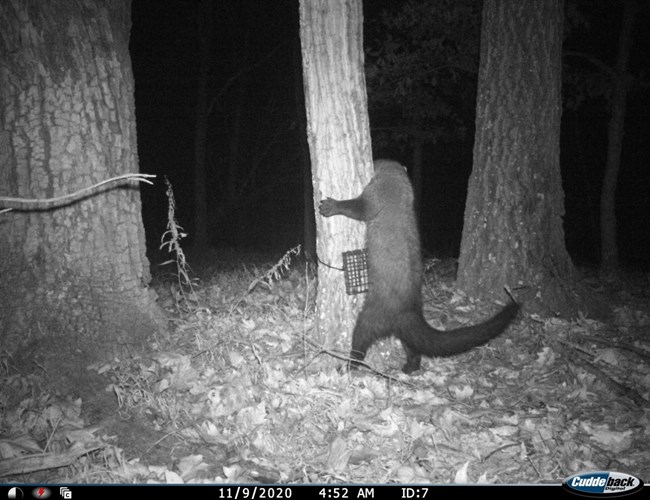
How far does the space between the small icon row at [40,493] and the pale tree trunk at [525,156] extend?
4717 millimetres

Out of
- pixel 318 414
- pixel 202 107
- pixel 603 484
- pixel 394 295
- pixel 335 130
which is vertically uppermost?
pixel 202 107

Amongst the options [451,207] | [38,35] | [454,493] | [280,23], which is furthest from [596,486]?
[451,207]

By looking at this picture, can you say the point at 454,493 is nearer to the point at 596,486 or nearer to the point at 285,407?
the point at 596,486

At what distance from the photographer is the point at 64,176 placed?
384 centimetres

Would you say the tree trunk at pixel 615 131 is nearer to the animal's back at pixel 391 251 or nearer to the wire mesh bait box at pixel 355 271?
the animal's back at pixel 391 251

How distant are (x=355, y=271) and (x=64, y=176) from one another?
107 inches

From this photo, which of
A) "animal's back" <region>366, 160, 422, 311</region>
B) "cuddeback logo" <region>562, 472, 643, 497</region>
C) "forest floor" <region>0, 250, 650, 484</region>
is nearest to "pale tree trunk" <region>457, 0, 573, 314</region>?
"forest floor" <region>0, 250, 650, 484</region>

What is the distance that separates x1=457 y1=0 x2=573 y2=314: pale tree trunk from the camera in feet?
18.0

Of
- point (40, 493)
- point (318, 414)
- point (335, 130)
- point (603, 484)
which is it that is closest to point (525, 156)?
point (335, 130)

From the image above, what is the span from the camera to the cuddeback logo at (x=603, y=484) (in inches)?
106

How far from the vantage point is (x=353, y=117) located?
394cm

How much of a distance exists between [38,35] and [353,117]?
2748 mm

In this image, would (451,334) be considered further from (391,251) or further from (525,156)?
(525,156)

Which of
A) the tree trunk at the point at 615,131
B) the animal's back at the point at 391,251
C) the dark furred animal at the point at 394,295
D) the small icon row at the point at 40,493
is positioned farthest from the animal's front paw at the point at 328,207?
the tree trunk at the point at 615,131
